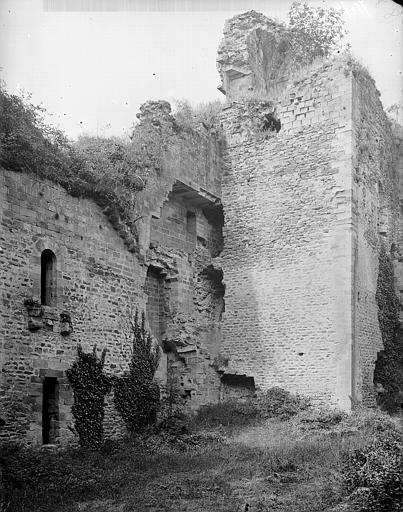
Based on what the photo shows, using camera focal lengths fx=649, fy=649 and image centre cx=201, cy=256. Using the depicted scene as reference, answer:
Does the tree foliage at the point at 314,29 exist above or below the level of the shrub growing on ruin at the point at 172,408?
above

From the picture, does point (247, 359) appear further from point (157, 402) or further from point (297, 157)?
point (297, 157)

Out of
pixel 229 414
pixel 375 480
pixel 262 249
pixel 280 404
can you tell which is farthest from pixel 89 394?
pixel 262 249

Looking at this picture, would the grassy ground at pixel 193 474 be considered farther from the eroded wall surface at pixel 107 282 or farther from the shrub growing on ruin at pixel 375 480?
the eroded wall surface at pixel 107 282

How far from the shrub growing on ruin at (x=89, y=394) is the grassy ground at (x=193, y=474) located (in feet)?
1.52

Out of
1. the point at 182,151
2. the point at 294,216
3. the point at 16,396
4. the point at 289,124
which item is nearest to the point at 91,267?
the point at 16,396

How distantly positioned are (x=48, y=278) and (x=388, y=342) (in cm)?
1001

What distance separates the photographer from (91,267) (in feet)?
44.8

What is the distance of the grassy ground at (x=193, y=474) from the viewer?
899 cm

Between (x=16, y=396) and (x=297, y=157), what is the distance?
988cm

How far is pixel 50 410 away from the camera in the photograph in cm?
1221

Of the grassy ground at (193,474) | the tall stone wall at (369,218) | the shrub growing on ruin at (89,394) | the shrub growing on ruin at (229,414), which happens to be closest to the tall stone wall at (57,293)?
the shrub growing on ruin at (89,394)

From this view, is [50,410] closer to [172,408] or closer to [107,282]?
[107,282]

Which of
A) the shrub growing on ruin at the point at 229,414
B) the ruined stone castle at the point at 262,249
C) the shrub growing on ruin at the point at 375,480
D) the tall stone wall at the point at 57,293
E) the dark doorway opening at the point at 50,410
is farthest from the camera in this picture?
the shrub growing on ruin at the point at 229,414

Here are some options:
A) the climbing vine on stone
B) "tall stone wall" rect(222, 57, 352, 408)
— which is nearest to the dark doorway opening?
"tall stone wall" rect(222, 57, 352, 408)
